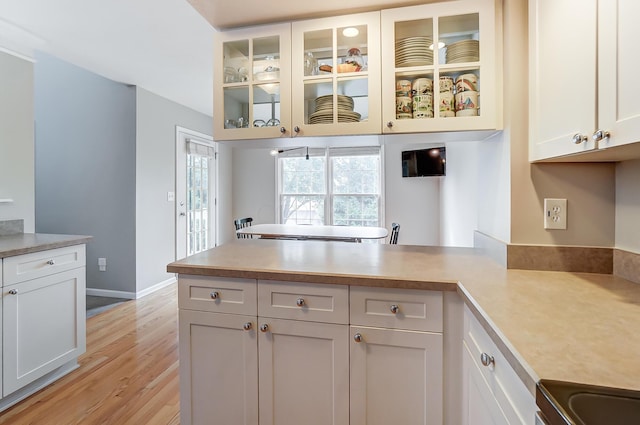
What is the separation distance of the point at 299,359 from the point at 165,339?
1921 mm

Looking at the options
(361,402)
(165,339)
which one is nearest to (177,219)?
(165,339)

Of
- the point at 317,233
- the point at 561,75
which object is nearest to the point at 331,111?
the point at 561,75

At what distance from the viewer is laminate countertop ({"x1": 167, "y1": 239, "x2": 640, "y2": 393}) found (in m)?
0.63

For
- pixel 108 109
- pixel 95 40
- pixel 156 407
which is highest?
pixel 95 40

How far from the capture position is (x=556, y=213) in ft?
4.34

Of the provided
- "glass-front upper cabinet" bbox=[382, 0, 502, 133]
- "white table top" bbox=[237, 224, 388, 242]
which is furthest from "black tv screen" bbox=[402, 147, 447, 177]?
"glass-front upper cabinet" bbox=[382, 0, 502, 133]

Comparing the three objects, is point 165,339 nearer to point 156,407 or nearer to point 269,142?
point 156,407

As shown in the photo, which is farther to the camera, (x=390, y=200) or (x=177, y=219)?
(x=390, y=200)

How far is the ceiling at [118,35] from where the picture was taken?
2199mm

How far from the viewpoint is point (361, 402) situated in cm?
123

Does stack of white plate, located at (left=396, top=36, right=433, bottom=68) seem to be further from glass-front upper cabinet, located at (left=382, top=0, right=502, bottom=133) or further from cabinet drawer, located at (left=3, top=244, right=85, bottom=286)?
cabinet drawer, located at (left=3, top=244, right=85, bottom=286)

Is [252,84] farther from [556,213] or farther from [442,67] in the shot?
[556,213]

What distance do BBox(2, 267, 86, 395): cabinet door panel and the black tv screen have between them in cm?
374

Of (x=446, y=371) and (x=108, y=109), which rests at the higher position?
(x=108, y=109)
